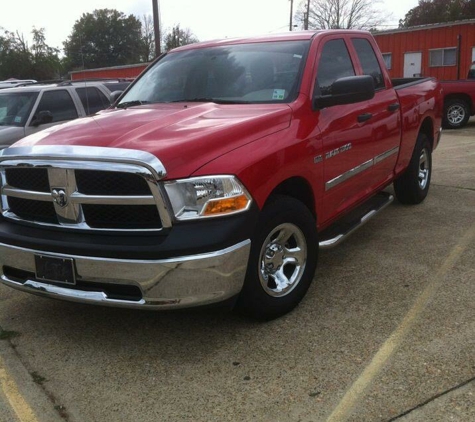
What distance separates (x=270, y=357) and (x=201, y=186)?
3.56 ft

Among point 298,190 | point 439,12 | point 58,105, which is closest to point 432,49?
point 58,105

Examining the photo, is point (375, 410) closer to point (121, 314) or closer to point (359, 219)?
point (121, 314)

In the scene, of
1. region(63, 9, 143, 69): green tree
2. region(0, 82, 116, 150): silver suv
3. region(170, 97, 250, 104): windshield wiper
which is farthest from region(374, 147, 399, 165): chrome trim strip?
region(63, 9, 143, 69): green tree

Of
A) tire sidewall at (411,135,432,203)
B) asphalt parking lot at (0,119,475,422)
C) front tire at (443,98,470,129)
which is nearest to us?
asphalt parking lot at (0,119,475,422)

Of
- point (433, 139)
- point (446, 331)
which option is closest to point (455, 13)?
point (433, 139)

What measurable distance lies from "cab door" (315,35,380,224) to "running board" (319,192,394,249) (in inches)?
6.4

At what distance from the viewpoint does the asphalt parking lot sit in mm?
2656

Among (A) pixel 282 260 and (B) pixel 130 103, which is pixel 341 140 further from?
(B) pixel 130 103

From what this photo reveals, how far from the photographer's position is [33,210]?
10.7ft

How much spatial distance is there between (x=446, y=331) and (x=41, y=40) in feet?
182

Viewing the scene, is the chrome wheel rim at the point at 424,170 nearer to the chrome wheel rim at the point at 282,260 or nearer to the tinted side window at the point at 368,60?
the tinted side window at the point at 368,60

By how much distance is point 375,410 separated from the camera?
2582mm

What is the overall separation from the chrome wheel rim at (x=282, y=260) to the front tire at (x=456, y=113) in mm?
13257

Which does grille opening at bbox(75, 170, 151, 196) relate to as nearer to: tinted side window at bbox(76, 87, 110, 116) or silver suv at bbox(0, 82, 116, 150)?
silver suv at bbox(0, 82, 116, 150)
